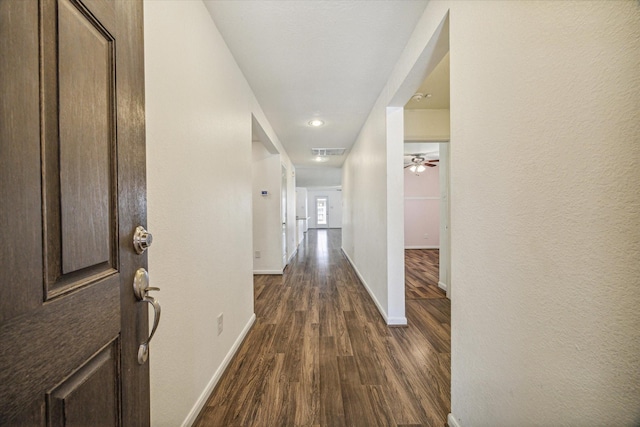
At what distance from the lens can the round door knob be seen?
2.25ft

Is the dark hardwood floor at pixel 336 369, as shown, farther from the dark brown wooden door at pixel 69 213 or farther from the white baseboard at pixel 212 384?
the dark brown wooden door at pixel 69 213

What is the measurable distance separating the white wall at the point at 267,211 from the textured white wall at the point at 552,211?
138 inches

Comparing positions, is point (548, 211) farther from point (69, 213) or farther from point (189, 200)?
point (189, 200)

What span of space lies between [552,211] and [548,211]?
0.5 inches

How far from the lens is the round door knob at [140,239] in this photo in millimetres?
685

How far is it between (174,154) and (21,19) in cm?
77

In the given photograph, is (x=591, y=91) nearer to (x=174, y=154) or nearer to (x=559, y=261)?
(x=559, y=261)

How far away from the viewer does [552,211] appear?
0.69 m

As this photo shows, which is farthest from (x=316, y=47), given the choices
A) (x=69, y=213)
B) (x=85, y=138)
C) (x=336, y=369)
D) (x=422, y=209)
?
(x=422, y=209)

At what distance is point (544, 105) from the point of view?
0.71 m

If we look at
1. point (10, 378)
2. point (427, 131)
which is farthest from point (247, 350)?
point (427, 131)

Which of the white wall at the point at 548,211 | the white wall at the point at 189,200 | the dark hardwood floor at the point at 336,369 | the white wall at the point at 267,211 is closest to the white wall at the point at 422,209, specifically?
the dark hardwood floor at the point at 336,369

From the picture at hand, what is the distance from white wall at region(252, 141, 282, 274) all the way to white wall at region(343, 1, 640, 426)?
11.3 feet

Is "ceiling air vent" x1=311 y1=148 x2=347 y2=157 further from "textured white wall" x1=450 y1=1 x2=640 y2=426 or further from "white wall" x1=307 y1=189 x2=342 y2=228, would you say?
"white wall" x1=307 y1=189 x2=342 y2=228
